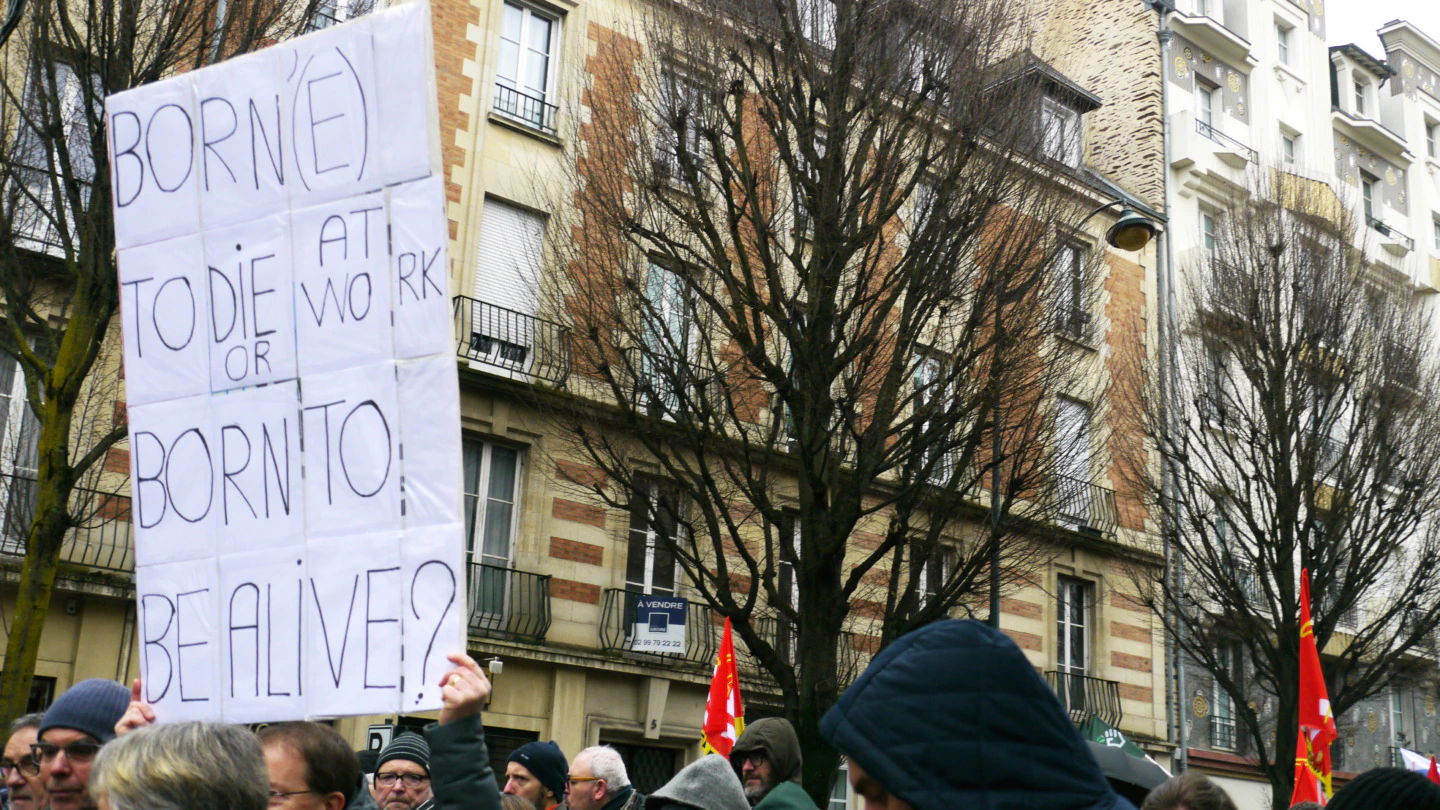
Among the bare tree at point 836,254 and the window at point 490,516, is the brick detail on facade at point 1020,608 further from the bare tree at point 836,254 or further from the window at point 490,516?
the window at point 490,516

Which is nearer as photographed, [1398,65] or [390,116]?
[390,116]

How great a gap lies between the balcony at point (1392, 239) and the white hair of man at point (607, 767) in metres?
28.8

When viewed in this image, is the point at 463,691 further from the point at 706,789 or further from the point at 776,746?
the point at 776,746

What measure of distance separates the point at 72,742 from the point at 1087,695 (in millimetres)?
21216

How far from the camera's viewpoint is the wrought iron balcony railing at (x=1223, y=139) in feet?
91.4

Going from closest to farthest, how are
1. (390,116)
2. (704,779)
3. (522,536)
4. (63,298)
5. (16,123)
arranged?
(390,116) < (704,779) < (16,123) < (63,298) < (522,536)

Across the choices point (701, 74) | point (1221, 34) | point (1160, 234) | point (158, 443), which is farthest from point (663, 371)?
point (1221, 34)

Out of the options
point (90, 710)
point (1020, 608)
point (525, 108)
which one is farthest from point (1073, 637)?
point (90, 710)

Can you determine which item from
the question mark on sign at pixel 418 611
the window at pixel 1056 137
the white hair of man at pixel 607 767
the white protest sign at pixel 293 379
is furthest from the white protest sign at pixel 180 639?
the window at pixel 1056 137

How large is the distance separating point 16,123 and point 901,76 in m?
7.95

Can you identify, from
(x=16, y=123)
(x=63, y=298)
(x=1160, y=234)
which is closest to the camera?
(x=16, y=123)

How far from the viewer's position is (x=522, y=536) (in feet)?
55.6

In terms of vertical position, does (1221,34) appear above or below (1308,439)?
above

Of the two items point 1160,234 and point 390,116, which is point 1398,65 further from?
point 390,116
